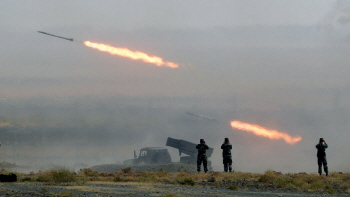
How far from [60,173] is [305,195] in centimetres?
1160

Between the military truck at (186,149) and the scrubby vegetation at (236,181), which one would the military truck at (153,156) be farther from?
the scrubby vegetation at (236,181)

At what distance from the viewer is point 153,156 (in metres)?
57.3

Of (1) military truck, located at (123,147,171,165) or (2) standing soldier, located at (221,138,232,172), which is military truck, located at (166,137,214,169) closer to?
(1) military truck, located at (123,147,171,165)

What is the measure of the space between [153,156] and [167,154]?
56.7 inches

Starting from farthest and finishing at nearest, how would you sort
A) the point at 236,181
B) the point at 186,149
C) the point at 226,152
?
the point at 186,149 < the point at 226,152 < the point at 236,181

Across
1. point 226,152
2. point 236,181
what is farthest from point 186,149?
point 236,181

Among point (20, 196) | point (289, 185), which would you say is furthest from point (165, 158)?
point (20, 196)

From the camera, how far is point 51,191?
2341 cm

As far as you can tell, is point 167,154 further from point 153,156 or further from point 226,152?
point 226,152

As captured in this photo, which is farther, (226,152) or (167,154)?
(167,154)

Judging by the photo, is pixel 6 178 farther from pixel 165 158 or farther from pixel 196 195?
pixel 165 158

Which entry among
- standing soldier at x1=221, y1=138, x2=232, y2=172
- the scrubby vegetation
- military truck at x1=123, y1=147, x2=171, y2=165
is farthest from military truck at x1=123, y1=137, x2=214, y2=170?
the scrubby vegetation

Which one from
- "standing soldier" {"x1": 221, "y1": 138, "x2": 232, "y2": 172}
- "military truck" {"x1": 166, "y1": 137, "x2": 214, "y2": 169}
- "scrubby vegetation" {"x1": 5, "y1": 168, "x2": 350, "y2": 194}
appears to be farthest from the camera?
"military truck" {"x1": 166, "y1": 137, "x2": 214, "y2": 169}

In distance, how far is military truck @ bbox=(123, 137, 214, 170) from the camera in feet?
179
